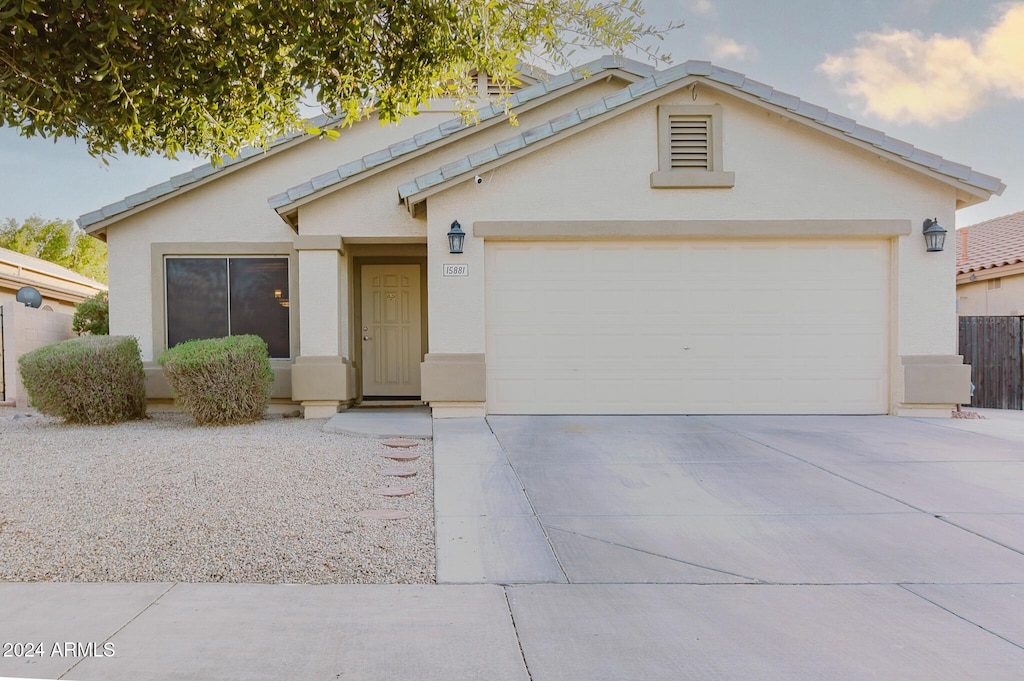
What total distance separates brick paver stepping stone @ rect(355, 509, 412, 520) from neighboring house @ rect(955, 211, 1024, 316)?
476 inches

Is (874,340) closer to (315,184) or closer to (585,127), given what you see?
(585,127)

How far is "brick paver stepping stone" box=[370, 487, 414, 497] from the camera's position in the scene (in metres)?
5.38

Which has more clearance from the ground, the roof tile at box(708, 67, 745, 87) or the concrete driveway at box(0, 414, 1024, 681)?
the roof tile at box(708, 67, 745, 87)

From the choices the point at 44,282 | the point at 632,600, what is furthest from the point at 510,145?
the point at 44,282

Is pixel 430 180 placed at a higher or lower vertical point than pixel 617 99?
lower

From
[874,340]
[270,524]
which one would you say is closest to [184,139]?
[270,524]

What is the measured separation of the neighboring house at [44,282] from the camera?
17.0m

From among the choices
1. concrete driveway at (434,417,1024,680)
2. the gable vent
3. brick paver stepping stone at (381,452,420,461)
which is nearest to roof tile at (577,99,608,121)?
the gable vent

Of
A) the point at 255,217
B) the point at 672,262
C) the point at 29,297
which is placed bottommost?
the point at 29,297

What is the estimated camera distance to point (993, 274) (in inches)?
541

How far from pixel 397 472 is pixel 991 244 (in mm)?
16568

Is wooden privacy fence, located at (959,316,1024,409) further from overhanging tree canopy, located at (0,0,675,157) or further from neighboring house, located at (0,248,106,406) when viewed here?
neighboring house, located at (0,248,106,406)

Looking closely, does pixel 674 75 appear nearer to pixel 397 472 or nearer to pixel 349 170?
pixel 349 170

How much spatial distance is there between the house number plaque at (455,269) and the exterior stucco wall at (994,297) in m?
11.7
